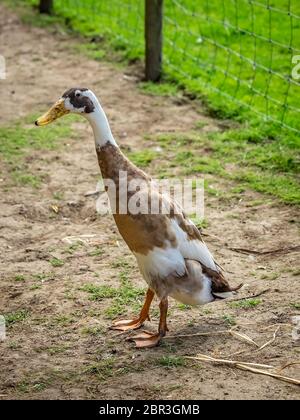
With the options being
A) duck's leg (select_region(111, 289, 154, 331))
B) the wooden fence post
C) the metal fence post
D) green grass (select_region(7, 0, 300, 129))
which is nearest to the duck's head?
duck's leg (select_region(111, 289, 154, 331))

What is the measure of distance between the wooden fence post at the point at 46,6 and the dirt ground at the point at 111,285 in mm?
2949

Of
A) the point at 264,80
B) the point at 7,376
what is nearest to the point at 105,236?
the point at 7,376

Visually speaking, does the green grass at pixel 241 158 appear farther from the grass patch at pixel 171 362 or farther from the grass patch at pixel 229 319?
the grass patch at pixel 171 362

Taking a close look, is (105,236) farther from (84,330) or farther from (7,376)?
(7,376)

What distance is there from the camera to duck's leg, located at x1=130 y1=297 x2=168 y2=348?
482 cm

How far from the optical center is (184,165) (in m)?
7.18

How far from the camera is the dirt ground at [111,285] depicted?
445cm

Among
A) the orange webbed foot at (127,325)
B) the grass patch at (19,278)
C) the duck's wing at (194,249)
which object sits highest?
the duck's wing at (194,249)

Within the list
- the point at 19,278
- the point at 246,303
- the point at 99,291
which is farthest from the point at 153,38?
the point at 246,303

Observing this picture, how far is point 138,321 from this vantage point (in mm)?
5062

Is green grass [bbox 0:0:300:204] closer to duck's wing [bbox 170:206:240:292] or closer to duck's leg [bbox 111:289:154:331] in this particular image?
duck's wing [bbox 170:206:240:292]

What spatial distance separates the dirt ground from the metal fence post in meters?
0.54

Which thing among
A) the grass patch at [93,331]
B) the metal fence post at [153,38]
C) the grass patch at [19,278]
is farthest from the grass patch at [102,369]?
the metal fence post at [153,38]
